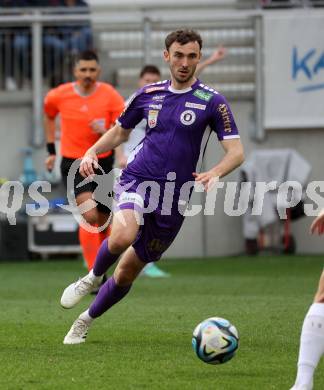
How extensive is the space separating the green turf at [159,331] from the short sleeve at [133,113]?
1.55 m

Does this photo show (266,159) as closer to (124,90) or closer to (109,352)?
(124,90)

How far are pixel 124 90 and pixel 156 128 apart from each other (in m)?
10.7

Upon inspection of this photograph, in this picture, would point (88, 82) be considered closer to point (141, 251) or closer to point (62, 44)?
point (141, 251)

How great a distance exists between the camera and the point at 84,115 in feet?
41.9

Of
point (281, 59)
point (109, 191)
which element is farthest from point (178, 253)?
point (109, 191)

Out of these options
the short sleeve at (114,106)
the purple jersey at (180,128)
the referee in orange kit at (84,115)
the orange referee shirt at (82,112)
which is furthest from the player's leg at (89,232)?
the purple jersey at (180,128)

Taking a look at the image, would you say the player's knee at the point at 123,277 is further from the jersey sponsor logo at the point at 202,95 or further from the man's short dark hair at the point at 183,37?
the man's short dark hair at the point at 183,37

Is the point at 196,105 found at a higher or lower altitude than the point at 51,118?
higher

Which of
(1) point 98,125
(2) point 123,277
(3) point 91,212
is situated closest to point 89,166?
(2) point 123,277

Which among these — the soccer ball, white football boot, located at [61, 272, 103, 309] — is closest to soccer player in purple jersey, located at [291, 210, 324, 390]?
the soccer ball

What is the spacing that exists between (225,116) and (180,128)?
321 mm

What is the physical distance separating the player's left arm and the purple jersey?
0.07 metres

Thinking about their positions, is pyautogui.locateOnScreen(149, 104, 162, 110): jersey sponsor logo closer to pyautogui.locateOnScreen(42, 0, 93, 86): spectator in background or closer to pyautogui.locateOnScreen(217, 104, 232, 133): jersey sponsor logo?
pyautogui.locateOnScreen(217, 104, 232, 133): jersey sponsor logo

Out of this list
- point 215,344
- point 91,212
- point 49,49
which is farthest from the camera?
point 49,49
